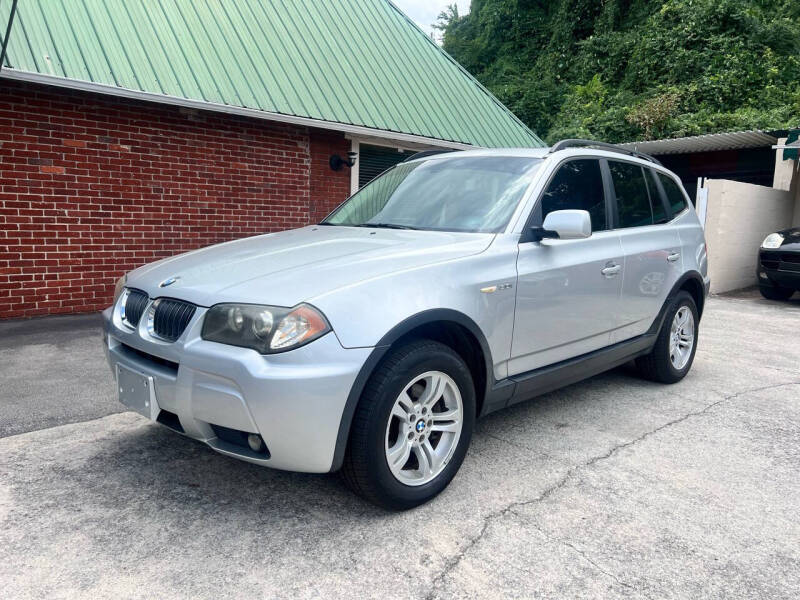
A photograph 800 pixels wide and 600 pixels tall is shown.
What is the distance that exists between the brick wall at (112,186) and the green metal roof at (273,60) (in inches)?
19.2

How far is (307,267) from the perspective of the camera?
2750mm

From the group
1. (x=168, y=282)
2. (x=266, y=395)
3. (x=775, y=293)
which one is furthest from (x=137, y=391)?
(x=775, y=293)

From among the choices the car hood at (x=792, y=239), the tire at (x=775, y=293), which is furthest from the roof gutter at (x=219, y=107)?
the tire at (x=775, y=293)

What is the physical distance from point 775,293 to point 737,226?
1554mm

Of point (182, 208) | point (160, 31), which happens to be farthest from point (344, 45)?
point (182, 208)

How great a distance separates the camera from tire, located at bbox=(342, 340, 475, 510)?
250 centimetres

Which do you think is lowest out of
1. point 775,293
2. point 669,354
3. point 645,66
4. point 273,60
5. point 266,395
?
point 775,293

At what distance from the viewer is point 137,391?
2727mm

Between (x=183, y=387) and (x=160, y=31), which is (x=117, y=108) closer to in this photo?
(x=160, y=31)

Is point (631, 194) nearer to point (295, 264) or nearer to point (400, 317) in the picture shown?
point (400, 317)

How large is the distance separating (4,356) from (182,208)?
297 centimetres

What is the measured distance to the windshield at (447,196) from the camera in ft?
11.3

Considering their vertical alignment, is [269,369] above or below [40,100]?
below

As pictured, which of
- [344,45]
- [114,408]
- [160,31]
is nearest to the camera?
[114,408]
